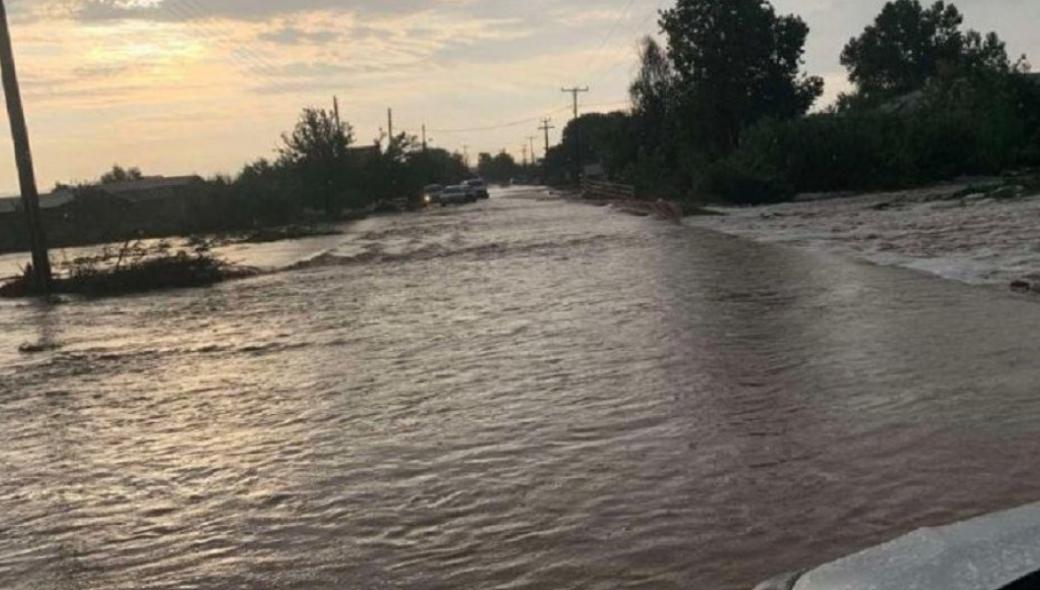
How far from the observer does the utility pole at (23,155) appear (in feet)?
79.4

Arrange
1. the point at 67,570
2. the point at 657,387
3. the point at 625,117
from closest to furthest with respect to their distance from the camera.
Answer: the point at 67,570
the point at 657,387
the point at 625,117

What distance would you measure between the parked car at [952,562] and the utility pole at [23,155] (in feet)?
81.4

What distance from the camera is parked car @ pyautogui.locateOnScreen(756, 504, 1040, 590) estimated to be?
85.7 inches

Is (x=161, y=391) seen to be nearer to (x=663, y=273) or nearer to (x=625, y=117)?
(x=663, y=273)

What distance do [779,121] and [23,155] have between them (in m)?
37.7

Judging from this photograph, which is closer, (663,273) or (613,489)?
(613,489)

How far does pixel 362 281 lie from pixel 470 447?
14695 mm

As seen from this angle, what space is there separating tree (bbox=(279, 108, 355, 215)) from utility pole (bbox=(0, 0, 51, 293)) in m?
43.5

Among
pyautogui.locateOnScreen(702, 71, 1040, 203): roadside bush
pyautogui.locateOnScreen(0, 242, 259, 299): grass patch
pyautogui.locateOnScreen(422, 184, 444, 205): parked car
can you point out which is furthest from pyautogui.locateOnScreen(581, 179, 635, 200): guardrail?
pyautogui.locateOnScreen(0, 242, 259, 299): grass patch

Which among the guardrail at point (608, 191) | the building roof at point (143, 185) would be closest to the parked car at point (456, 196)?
the guardrail at point (608, 191)

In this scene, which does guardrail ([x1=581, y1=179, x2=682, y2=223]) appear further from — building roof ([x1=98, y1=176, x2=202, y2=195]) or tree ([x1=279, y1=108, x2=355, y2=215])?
building roof ([x1=98, y1=176, x2=202, y2=195])

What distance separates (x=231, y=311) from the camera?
17.5 m

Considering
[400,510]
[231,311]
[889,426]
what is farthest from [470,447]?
[231,311]

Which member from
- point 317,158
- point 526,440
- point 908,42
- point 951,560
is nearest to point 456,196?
point 317,158
